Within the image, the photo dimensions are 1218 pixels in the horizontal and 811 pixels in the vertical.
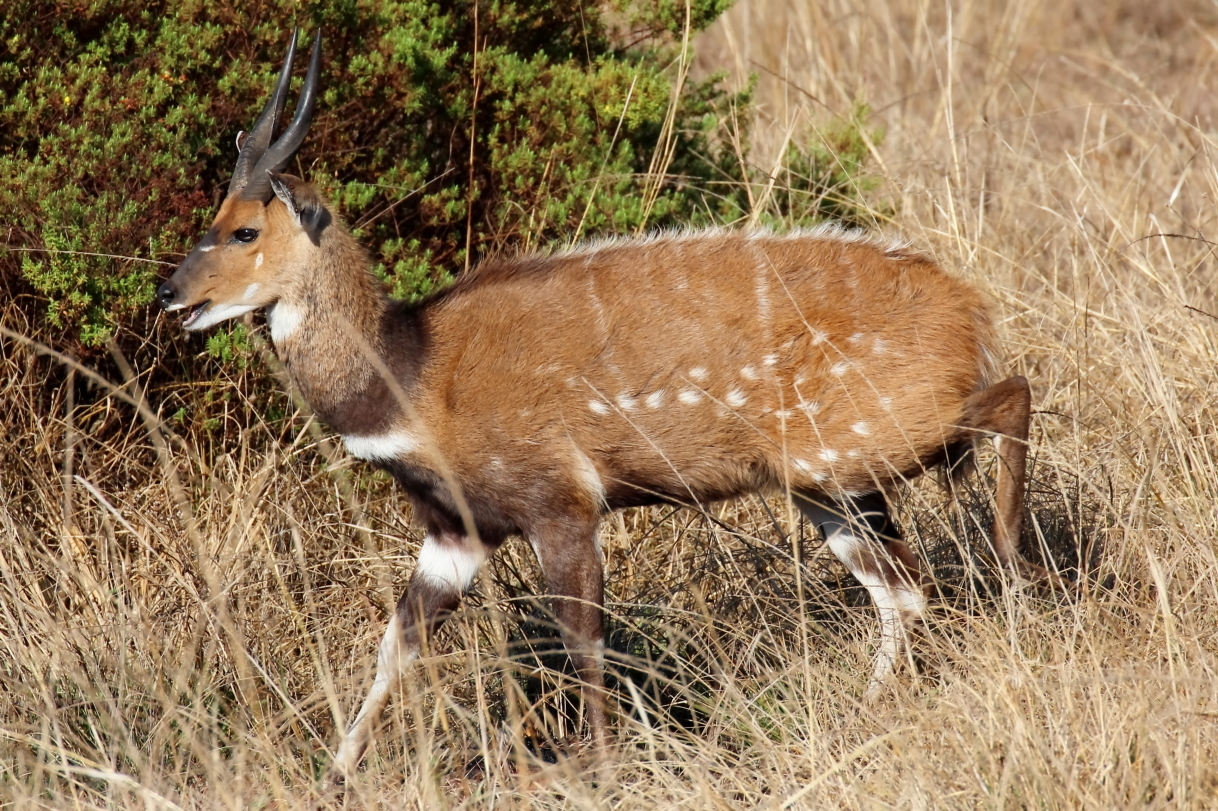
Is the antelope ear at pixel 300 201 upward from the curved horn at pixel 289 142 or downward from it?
downward

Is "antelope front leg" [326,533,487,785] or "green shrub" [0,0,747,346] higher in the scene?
"green shrub" [0,0,747,346]

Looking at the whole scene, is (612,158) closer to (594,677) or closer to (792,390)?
(792,390)

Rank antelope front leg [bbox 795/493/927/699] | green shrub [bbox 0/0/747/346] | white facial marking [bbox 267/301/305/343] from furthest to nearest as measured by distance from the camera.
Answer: green shrub [bbox 0/0/747/346]
antelope front leg [bbox 795/493/927/699]
white facial marking [bbox 267/301/305/343]

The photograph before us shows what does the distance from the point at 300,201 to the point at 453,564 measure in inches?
48.4

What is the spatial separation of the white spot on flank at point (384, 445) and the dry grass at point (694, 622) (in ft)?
0.83

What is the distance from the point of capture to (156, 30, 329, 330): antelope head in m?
4.44

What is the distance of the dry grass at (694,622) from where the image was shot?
11.9ft

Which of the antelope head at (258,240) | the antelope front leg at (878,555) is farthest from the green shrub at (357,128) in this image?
the antelope front leg at (878,555)

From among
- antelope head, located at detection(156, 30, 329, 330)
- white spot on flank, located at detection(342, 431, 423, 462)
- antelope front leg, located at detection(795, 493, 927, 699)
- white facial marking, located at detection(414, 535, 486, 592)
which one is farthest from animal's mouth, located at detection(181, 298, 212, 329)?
antelope front leg, located at detection(795, 493, 927, 699)

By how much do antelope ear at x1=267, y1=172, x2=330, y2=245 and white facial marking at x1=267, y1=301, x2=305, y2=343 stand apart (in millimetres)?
219

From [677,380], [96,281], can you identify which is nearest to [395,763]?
[677,380]

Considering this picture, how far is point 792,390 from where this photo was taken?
4469 mm

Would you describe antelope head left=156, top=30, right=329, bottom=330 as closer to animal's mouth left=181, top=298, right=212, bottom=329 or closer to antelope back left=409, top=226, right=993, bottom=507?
animal's mouth left=181, top=298, right=212, bottom=329

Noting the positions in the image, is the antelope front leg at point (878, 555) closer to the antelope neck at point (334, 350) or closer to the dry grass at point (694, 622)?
the dry grass at point (694, 622)
